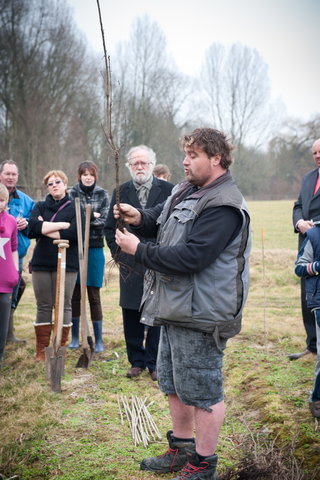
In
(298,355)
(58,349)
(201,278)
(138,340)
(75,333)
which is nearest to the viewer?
(201,278)

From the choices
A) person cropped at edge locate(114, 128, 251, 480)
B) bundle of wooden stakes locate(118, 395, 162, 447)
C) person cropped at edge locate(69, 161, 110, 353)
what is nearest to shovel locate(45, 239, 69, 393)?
bundle of wooden stakes locate(118, 395, 162, 447)

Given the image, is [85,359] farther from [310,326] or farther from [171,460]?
[310,326]

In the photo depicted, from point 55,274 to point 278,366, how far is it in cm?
263

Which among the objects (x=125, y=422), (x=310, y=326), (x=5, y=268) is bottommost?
(x=125, y=422)

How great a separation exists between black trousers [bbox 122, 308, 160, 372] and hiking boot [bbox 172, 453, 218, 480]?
6.79ft

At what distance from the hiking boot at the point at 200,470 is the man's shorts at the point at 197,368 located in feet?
1.09

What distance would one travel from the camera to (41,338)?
5.36m

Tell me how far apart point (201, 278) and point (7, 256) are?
269cm

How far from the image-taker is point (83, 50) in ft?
79.6

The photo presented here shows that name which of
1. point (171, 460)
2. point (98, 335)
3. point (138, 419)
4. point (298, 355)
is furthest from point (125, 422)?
point (298, 355)

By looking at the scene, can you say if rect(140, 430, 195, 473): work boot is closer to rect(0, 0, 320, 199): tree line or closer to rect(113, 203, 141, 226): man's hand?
rect(113, 203, 141, 226): man's hand

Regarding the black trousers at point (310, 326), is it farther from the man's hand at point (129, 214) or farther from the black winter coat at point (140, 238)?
the man's hand at point (129, 214)

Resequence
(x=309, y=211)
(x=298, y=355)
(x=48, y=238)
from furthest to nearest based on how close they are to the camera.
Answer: (x=48, y=238)
(x=298, y=355)
(x=309, y=211)

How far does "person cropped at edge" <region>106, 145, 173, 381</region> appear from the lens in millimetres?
4609
